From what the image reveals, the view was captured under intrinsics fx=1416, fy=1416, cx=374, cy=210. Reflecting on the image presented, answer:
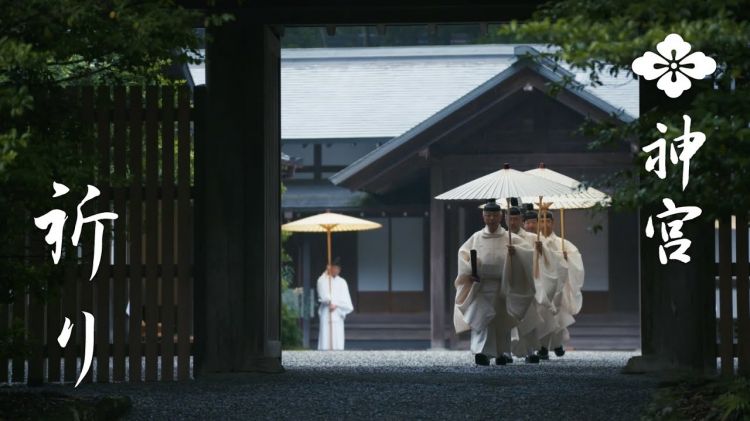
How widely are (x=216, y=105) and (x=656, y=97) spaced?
3393mm

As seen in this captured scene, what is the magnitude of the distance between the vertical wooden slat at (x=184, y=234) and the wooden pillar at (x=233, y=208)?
124 millimetres

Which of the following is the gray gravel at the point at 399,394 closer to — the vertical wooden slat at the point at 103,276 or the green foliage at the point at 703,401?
the green foliage at the point at 703,401

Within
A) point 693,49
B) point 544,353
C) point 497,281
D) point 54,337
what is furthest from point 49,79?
point 544,353

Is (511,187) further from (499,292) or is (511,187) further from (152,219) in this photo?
(152,219)

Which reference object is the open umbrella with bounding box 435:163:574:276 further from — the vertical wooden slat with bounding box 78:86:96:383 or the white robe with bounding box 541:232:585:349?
the vertical wooden slat with bounding box 78:86:96:383

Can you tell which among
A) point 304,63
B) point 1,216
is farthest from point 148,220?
point 304,63

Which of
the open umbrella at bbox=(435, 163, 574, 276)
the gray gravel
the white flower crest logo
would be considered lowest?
the gray gravel

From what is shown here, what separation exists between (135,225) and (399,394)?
2.68 m

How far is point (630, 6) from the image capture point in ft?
22.3

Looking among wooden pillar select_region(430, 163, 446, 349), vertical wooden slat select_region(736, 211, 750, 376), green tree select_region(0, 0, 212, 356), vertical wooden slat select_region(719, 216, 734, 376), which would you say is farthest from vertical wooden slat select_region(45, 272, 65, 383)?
wooden pillar select_region(430, 163, 446, 349)

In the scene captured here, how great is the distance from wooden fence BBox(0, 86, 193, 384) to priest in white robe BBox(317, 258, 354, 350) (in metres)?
12.4

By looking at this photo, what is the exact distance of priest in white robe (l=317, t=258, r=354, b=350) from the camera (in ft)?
76.5

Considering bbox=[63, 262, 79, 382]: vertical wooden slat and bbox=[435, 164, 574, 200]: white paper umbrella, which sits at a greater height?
bbox=[435, 164, 574, 200]: white paper umbrella

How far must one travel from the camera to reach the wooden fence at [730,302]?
10.5m
